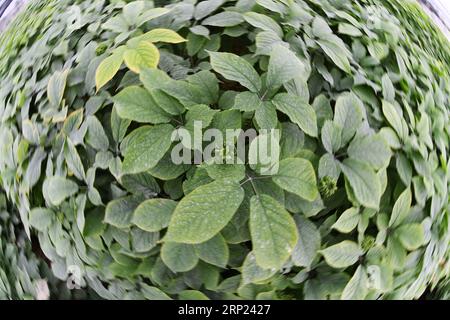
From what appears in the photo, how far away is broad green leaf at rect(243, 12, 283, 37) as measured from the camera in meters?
0.71

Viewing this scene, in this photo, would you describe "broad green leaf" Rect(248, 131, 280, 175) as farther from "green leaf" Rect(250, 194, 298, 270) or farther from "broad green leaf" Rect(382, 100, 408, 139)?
"broad green leaf" Rect(382, 100, 408, 139)

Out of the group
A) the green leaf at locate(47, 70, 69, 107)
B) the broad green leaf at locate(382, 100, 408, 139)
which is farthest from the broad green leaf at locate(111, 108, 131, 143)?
the broad green leaf at locate(382, 100, 408, 139)

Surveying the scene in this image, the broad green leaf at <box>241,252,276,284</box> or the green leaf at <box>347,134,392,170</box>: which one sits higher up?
the green leaf at <box>347,134,392,170</box>

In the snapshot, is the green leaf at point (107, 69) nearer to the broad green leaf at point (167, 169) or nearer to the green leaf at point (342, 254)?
the broad green leaf at point (167, 169)

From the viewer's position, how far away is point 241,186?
0.65 metres

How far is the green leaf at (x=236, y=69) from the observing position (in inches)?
26.4

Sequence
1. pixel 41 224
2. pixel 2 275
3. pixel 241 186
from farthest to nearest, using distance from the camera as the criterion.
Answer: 1. pixel 2 275
2. pixel 41 224
3. pixel 241 186

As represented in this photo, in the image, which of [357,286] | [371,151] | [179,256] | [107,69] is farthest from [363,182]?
[107,69]

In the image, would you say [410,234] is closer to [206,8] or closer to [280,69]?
[280,69]

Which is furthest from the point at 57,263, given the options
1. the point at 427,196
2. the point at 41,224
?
the point at 427,196

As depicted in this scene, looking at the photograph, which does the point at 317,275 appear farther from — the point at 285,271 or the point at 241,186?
the point at 241,186

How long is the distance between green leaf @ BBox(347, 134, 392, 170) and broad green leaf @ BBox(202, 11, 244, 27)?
222 millimetres

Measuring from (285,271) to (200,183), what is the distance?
0.16 meters

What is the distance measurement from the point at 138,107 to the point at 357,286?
373mm
